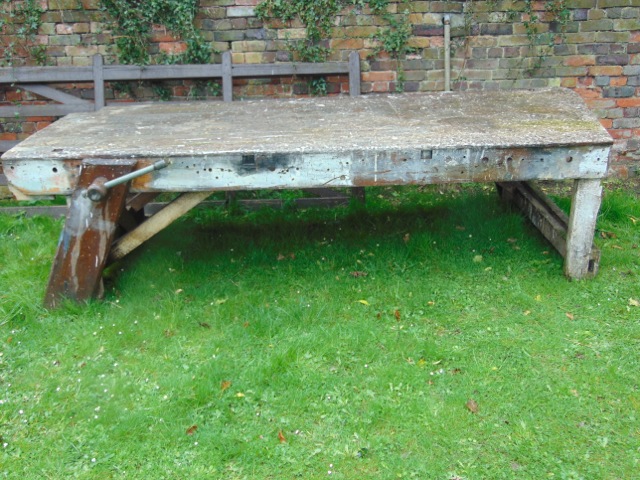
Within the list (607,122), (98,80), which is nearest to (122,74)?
(98,80)

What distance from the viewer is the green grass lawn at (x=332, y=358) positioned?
8.68 ft

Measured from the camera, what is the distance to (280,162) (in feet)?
11.1

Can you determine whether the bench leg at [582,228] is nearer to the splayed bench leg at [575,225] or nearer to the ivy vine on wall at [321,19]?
the splayed bench leg at [575,225]

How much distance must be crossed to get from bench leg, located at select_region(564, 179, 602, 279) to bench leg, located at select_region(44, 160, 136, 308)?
2.45m

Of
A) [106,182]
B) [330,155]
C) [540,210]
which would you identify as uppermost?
[330,155]

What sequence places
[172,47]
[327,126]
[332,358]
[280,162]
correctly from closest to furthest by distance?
[332,358] < [280,162] < [327,126] < [172,47]

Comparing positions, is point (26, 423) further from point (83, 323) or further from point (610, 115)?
point (610, 115)

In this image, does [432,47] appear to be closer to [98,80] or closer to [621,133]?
[621,133]

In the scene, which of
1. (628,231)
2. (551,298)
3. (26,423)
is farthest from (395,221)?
(26,423)

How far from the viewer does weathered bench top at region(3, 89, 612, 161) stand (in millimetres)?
3422

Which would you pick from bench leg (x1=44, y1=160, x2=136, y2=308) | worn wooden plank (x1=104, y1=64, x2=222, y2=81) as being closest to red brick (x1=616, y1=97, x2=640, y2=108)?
worn wooden plank (x1=104, y1=64, x2=222, y2=81)

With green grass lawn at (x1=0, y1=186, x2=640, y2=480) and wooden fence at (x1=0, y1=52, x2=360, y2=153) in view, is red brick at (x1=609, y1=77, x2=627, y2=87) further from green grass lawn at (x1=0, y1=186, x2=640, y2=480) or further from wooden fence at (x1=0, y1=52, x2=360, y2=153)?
wooden fence at (x1=0, y1=52, x2=360, y2=153)

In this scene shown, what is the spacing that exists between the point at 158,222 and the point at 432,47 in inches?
112

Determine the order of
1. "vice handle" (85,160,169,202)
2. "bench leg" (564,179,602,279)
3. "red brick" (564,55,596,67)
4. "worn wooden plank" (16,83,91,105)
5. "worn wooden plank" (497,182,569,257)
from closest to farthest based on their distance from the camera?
"vice handle" (85,160,169,202) < "bench leg" (564,179,602,279) < "worn wooden plank" (497,182,569,257) < "worn wooden plank" (16,83,91,105) < "red brick" (564,55,596,67)
